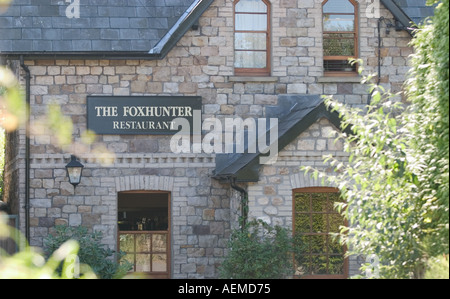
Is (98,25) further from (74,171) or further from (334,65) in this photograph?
(334,65)

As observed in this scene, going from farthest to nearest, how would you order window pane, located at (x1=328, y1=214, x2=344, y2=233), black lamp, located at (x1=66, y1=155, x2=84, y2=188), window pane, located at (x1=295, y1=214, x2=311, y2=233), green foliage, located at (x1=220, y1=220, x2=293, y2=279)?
1. black lamp, located at (x1=66, y1=155, x2=84, y2=188)
2. window pane, located at (x1=328, y1=214, x2=344, y2=233)
3. window pane, located at (x1=295, y1=214, x2=311, y2=233)
4. green foliage, located at (x1=220, y1=220, x2=293, y2=279)

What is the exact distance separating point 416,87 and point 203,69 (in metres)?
6.96

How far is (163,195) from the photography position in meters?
15.3

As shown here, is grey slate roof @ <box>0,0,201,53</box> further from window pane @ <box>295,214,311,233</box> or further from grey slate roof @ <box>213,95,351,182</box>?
Result: window pane @ <box>295,214,311,233</box>

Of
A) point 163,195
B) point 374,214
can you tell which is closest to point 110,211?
point 163,195

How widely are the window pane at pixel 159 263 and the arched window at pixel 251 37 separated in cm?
380

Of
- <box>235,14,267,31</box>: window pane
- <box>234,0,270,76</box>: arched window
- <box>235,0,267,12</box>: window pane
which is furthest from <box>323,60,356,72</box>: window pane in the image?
<box>235,0,267,12</box>: window pane

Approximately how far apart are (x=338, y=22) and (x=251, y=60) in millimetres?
1850

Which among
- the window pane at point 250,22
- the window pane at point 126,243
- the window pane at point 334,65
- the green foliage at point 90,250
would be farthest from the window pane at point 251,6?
the green foliage at point 90,250

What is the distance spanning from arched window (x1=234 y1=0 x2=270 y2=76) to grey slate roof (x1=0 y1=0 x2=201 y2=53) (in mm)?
1203

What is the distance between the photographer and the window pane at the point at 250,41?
15.4 meters

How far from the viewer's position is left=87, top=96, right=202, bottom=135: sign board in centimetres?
1500

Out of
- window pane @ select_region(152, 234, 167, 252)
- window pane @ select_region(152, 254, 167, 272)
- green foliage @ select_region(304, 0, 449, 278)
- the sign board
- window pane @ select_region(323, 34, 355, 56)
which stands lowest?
window pane @ select_region(152, 254, 167, 272)

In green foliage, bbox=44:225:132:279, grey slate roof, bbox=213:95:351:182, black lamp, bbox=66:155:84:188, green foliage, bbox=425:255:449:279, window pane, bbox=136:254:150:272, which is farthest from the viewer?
window pane, bbox=136:254:150:272
